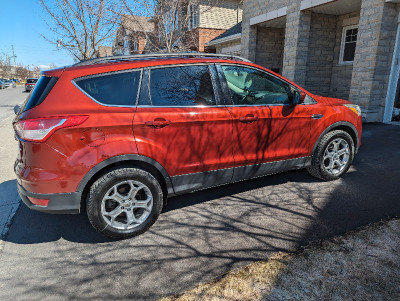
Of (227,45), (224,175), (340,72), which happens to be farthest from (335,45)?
(224,175)

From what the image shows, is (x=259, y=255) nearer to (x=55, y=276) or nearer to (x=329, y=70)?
(x=55, y=276)

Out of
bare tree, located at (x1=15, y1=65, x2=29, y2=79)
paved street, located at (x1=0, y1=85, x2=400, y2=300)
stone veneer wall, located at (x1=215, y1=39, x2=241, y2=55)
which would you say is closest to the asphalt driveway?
paved street, located at (x1=0, y1=85, x2=400, y2=300)

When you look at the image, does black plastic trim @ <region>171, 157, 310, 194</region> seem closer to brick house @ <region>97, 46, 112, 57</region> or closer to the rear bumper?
the rear bumper

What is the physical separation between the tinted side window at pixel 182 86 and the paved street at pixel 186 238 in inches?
54.2

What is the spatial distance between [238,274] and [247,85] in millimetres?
2324

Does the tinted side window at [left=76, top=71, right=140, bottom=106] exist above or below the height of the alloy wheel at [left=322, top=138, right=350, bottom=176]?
above

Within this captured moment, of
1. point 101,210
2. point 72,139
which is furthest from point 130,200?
point 72,139

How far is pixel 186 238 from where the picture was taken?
310 centimetres

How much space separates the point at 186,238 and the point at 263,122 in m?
1.66

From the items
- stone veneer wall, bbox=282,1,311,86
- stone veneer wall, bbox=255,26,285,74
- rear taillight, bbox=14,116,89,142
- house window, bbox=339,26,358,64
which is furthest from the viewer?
stone veneer wall, bbox=255,26,285,74

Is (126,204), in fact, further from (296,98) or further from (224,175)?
(296,98)

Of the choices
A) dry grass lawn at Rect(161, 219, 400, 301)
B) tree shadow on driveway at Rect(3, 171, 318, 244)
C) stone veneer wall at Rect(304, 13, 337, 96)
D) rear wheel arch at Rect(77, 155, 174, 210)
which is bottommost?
tree shadow on driveway at Rect(3, 171, 318, 244)

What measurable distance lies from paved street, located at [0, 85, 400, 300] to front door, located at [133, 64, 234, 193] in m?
0.52

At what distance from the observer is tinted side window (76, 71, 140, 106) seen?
2.92 meters
